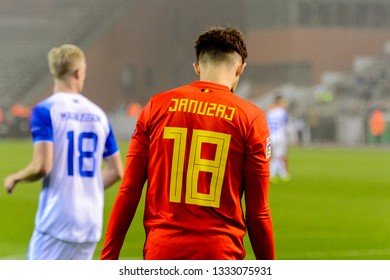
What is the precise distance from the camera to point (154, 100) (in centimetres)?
309

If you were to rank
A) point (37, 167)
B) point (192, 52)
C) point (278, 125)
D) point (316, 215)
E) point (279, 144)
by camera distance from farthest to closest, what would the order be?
point (192, 52) → point (279, 144) → point (278, 125) → point (316, 215) → point (37, 167)

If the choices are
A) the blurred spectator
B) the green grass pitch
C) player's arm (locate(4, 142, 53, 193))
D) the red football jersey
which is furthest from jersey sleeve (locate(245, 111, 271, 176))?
the blurred spectator

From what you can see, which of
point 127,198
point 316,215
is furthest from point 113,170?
point 316,215

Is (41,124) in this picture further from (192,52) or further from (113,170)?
(192,52)

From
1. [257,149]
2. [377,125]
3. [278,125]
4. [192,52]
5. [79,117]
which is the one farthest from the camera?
[192,52]

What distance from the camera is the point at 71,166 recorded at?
4.48 metres

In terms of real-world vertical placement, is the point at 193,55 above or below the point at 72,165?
above

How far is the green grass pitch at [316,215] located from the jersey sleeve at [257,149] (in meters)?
5.40

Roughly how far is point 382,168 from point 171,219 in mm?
19910

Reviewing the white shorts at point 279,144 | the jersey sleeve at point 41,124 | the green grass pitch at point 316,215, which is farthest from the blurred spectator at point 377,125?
the jersey sleeve at point 41,124

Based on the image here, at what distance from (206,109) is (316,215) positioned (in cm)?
999

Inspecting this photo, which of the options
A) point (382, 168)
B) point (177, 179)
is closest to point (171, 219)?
point (177, 179)

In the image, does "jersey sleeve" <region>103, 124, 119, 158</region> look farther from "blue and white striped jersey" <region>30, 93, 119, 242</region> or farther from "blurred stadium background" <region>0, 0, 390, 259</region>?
"blurred stadium background" <region>0, 0, 390, 259</region>

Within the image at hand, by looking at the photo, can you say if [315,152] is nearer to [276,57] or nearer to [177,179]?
[276,57]
